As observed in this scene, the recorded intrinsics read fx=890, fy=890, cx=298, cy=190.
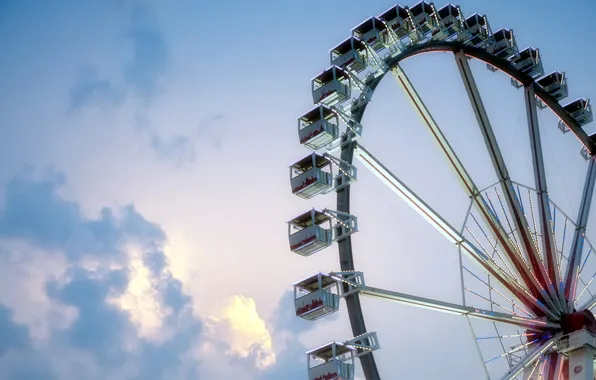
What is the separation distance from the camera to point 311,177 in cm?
2430

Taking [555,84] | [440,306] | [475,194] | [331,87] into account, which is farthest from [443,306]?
[555,84]

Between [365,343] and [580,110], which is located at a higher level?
[580,110]

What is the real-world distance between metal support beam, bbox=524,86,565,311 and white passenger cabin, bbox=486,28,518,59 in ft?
8.81

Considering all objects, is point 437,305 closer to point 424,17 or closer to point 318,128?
point 318,128

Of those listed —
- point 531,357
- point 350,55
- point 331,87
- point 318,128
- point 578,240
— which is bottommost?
point 531,357

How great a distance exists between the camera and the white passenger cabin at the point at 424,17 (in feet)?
94.3

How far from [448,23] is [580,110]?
680 centimetres

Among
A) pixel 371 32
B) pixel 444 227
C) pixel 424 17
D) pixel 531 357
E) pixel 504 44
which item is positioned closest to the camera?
pixel 531 357

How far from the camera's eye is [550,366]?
73.8ft

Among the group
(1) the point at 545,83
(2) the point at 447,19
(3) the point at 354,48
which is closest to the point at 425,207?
(3) the point at 354,48

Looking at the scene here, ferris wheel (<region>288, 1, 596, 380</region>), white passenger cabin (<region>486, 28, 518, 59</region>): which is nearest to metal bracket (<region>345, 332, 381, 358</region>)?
ferris wheel (<region>288, 1, 596, 380</region>)

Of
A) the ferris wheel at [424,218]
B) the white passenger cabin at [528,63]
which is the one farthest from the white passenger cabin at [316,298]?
the white passenger cabin at [528,63]

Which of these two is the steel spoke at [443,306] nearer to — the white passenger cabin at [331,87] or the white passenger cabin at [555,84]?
the white passenger cabin at [331,87]

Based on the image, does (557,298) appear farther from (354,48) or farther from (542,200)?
(354,48)
